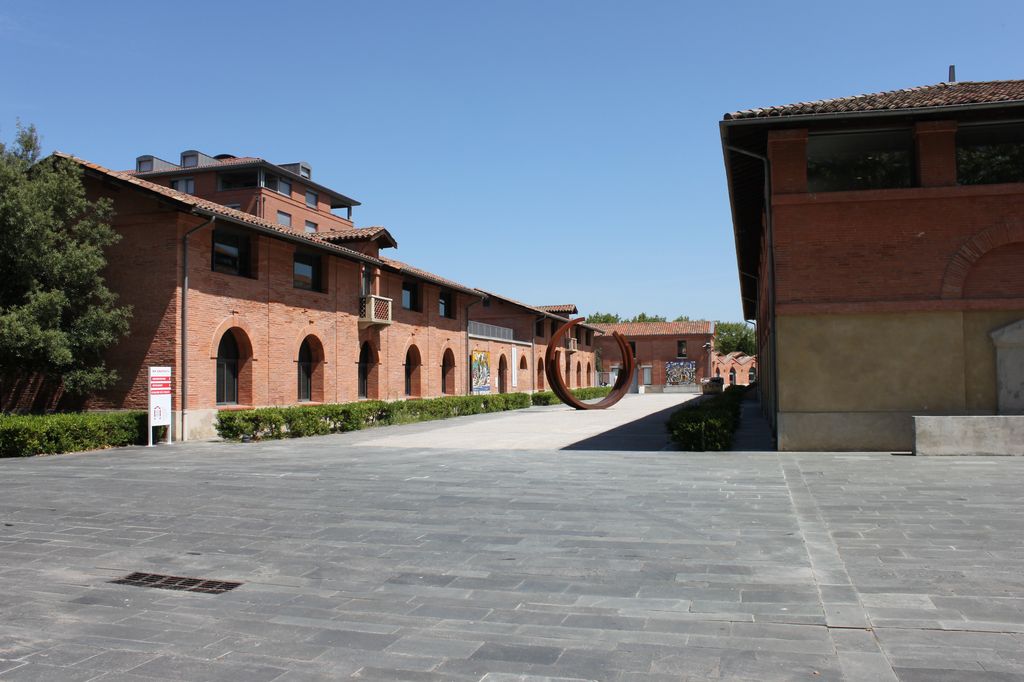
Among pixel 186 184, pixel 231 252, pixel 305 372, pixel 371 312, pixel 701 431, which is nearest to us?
pixel 701 431

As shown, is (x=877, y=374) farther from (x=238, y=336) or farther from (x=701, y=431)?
(x=238, y=336)

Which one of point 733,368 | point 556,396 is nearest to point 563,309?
point 556,396

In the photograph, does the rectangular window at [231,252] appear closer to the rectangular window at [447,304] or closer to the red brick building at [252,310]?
the red brick building at [252,310]

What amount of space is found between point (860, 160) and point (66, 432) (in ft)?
56.2

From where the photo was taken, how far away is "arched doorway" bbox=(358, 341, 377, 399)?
27.2 meters

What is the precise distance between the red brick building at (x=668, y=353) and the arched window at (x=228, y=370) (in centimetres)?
5490

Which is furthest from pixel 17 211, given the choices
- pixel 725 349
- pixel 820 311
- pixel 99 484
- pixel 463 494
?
pixel 725 349

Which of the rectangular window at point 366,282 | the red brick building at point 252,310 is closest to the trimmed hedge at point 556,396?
the red brick building at point 252,310

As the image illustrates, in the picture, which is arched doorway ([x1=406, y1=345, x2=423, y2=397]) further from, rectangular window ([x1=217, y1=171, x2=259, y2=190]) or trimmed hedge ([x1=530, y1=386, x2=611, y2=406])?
rectangular window ([x1=217, y1=171, x2=259, y2=190])

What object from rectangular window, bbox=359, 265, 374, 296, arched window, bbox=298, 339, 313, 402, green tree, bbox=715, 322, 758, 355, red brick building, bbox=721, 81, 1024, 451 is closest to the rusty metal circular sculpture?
rectangular window, bbox=359, 265, 374, 296

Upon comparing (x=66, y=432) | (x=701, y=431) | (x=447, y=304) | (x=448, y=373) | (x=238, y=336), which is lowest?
(x=701, y=431)

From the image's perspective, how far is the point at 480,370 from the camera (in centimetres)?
3662

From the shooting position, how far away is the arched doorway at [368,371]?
89.1ft

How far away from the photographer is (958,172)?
47.2 ft
